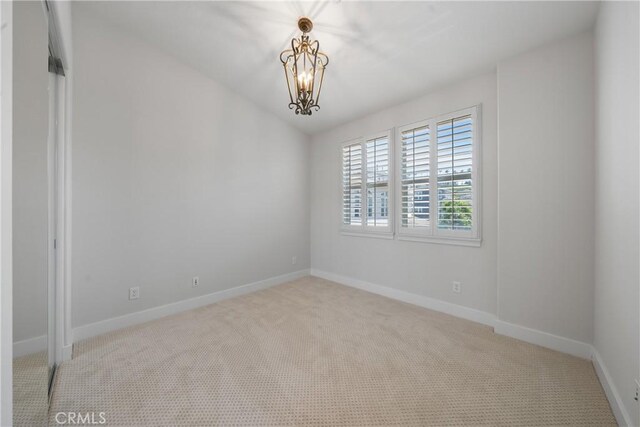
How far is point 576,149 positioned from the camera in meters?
2.19

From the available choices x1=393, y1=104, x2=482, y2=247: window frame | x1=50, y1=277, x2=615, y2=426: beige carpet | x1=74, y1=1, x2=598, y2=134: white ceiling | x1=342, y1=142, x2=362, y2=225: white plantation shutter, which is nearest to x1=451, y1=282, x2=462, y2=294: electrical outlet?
x1=50, y1=277, x2=615, y2=426: beige carpet

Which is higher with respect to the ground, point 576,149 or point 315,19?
point 315,19

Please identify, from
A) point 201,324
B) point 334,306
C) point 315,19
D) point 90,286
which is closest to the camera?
point 315,19

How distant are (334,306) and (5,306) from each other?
112 inches

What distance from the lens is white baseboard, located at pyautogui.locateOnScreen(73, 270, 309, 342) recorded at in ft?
8.30

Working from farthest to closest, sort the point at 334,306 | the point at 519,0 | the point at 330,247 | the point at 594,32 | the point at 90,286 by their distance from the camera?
the point at 330,247 < the point at 334,306 < the point at 90,286 < the point at 594,32 < the point at 519,0

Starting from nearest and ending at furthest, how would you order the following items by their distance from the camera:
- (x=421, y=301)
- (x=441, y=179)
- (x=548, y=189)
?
(x=548, y=189), (x=441, y=179), (x=421, y=301)

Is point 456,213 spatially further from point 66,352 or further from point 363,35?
point 66,352

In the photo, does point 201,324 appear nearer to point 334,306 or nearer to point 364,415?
point 334,306

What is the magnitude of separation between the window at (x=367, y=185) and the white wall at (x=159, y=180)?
108cm

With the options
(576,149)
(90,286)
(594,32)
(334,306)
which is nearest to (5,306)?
(90,286)

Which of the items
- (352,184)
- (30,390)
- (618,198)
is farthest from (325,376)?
(352,184)

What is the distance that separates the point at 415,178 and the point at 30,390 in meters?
3.49

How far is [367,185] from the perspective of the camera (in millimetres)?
3914
